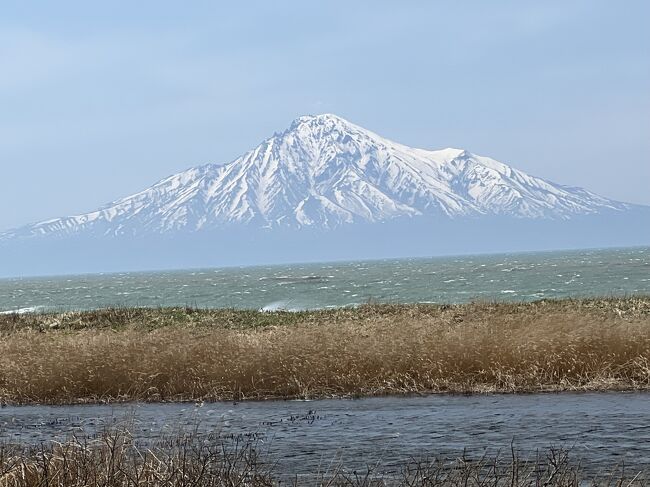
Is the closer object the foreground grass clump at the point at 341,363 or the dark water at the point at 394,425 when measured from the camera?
the dark water at the point at 394,425

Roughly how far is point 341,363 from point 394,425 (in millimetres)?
5545

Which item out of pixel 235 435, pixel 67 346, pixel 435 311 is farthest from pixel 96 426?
pixel 435 311

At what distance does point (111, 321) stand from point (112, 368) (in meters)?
13.4

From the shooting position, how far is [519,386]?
23234mm

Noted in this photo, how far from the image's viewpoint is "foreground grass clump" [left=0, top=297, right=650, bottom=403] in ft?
77.5

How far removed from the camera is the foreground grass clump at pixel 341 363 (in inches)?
930

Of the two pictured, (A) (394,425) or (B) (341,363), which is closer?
(A) (394,425)

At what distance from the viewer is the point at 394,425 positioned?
1903cm

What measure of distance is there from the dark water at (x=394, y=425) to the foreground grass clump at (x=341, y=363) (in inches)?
37.8

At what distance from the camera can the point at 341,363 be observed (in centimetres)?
2445

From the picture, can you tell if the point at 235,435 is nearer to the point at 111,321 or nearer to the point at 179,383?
the point at 179,383

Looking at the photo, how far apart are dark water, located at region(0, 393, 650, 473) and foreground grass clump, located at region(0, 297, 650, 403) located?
3.15 feet

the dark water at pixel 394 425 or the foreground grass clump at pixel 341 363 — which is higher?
the foreground grass clump at pixel 341 363

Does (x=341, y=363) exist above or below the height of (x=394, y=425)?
above
